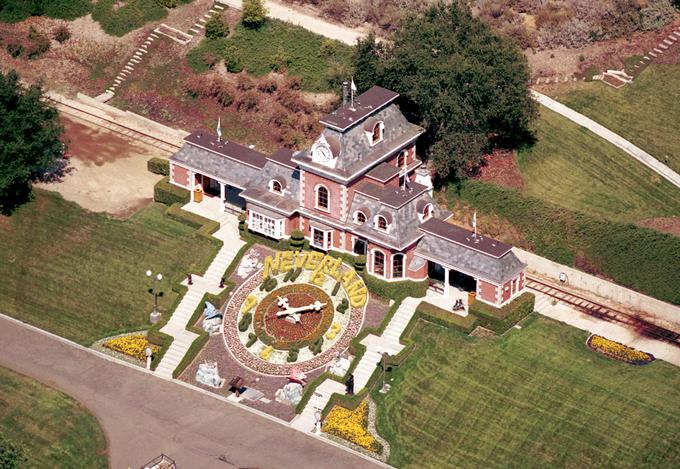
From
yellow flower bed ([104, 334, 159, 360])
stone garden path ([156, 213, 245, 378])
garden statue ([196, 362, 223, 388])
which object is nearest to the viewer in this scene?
garden statue ([196, 362, 223, 388])

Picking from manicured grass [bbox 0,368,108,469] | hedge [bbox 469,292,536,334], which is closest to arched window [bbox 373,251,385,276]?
hedge [bbox 469,292,536,334]

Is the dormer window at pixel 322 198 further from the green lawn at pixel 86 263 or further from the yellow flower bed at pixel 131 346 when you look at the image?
the yellow flower bed at pixel 131 346

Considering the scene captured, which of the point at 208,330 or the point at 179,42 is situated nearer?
the point at 208,330

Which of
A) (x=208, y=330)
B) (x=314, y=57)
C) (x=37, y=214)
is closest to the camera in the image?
(x=208, y=330)

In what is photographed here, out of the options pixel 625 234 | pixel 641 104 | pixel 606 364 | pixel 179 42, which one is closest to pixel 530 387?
pixel 606 364

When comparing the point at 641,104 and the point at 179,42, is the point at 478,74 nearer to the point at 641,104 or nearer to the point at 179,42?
the point at 641,104

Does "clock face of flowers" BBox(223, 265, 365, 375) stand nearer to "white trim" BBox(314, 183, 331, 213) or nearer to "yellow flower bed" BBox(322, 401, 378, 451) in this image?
"white trim" BBox(314, 183, 331, 213)

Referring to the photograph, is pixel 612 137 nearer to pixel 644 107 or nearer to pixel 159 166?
pixel 644 107
